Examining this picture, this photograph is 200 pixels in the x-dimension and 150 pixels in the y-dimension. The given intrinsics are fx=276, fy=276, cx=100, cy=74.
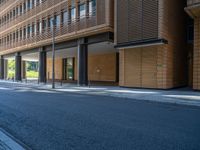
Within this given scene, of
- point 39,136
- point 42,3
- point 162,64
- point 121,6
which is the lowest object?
point 39,136

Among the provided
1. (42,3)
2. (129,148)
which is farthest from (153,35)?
(42,3)

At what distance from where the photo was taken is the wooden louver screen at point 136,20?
2239cm

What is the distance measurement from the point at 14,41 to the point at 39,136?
4243 centimetres

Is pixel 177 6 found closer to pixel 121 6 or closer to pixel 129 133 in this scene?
pixel 121 6

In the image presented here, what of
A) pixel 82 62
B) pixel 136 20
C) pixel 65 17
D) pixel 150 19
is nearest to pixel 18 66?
pixel 65 17

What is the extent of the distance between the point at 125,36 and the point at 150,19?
2.91 meters

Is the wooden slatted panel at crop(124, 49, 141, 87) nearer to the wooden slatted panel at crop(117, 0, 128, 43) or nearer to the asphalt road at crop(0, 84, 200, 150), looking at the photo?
the wooden slatted panel at crop(117, 0, 128, 43)

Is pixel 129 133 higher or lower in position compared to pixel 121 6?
lower

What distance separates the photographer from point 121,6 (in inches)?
994

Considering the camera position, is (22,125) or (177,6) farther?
(177,6)

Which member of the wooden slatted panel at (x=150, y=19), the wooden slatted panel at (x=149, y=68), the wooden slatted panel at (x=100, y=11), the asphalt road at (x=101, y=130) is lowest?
the asphalt road at (x=101, y=130)

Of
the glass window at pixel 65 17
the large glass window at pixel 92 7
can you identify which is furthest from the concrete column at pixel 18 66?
the large glass window at pixel 92 7

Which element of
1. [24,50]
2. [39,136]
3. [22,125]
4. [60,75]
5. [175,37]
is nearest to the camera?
[39,136]

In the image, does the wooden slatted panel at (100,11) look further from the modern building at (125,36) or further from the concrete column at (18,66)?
the concrete column at (18,66)
